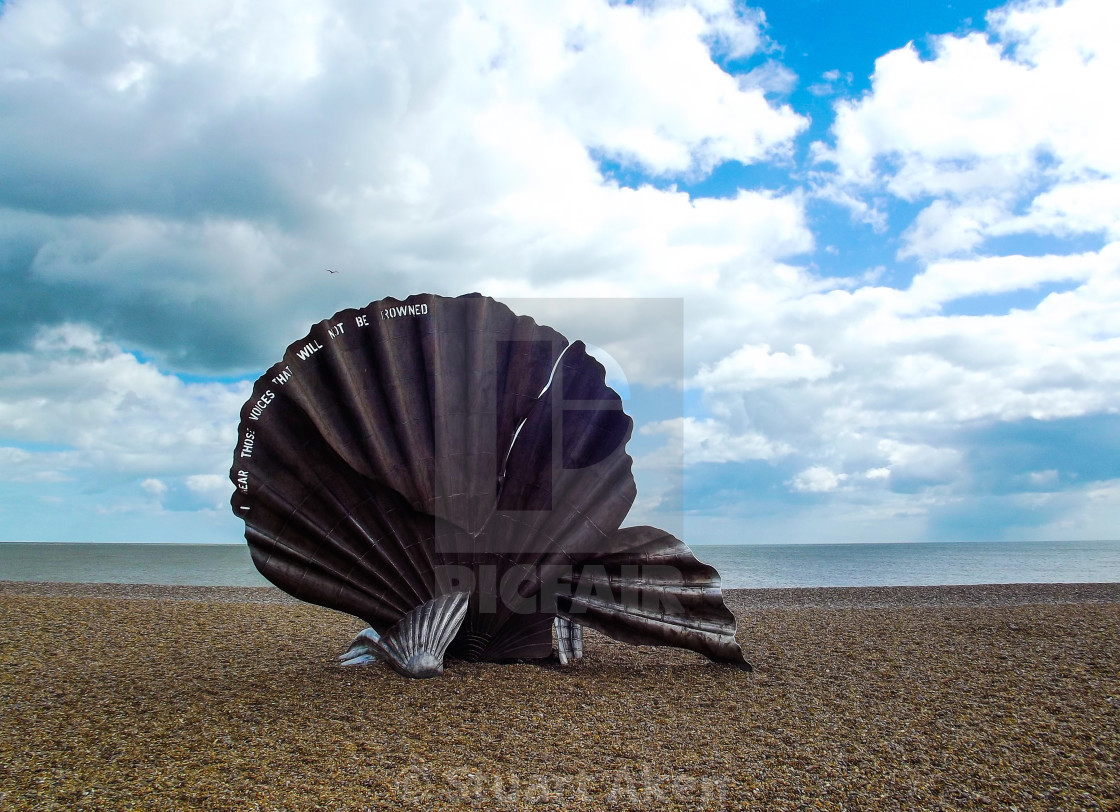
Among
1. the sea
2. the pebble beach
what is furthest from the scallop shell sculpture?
the sea

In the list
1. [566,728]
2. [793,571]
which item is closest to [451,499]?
[566,728]

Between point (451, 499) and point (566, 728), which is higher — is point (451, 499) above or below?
above

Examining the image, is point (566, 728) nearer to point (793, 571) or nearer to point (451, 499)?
point (451, 499)

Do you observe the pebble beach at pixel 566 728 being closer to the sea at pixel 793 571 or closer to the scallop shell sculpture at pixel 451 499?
the scallop shell sculpture at pixel 451 499

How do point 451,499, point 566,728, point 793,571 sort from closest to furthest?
point 566,728 < point 451,499 < point 793,571

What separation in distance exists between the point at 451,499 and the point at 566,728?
183 centimetres

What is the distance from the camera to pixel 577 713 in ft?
13.9

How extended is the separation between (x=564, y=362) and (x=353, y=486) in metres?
1.86

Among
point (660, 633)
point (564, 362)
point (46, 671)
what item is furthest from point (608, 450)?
point (46, 671)

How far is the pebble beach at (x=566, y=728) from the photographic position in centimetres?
313

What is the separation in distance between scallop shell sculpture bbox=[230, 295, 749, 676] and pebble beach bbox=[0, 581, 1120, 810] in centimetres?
39

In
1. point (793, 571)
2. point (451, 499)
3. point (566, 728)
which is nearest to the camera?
point (566, 728)

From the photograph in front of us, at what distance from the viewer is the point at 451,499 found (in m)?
5.12

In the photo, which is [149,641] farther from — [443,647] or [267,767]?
[267,767]
